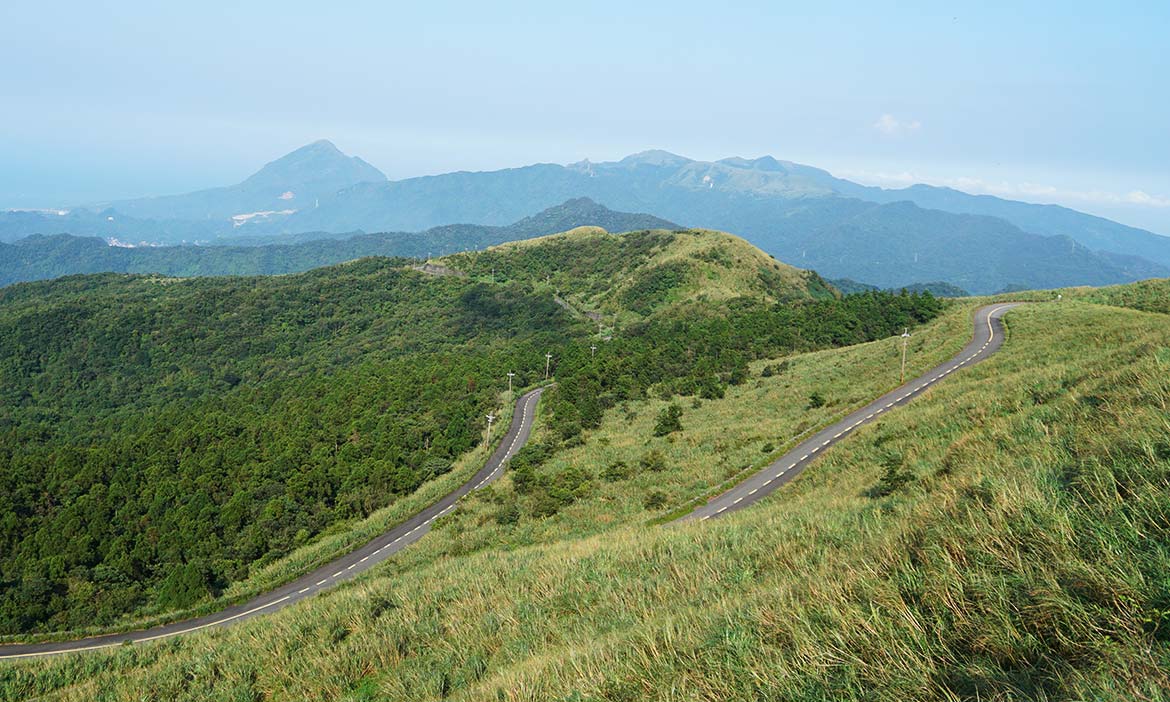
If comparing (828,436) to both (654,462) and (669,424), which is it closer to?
(654,462)

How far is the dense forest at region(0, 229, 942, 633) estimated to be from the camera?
4816cm

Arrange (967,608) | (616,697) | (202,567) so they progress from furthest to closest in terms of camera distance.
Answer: (202,567) → (616,697) → (967,608)

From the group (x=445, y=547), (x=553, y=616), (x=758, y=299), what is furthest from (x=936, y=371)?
(x=758, y=299)

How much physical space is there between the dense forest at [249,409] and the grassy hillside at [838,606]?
108 ft

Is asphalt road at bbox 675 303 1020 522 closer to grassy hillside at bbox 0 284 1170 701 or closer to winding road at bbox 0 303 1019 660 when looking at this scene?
winding road at bbox 0 303 1019 660

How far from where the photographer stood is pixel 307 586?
3728 cm

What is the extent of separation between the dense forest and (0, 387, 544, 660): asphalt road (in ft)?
15.3

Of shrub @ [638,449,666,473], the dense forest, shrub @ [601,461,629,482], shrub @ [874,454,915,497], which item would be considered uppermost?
shrub @ [874,454,915,497]

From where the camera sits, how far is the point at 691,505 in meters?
28.7

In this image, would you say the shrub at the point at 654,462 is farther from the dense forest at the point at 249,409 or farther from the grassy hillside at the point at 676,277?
the grassy hillside at the point at 676,277

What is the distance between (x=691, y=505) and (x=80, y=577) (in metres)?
49.5

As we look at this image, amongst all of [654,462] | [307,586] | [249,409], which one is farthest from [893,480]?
[249,409]

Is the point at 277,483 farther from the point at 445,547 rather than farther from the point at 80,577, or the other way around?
the point at 445,547

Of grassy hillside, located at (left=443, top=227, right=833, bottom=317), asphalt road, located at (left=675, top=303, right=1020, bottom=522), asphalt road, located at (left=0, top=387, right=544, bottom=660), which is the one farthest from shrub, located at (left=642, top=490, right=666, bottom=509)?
grassy hillside, located at (left=443, top=227, right=833, bottom=317)
